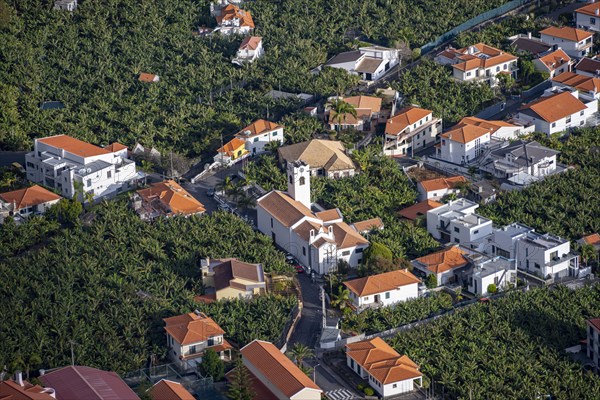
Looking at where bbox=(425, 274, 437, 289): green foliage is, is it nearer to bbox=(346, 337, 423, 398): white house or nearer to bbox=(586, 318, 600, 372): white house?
bbox=(346, 337, 423, 398): white house

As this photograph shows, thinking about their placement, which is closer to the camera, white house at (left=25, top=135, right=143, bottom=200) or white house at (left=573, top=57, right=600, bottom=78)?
white house at (left=25, top=135, right=143, bottom=200)

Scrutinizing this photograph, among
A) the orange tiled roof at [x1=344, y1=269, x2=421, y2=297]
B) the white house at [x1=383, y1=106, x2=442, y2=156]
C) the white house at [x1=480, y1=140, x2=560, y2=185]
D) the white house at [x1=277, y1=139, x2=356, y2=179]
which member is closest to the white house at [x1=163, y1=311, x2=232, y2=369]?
the orange tiled roof at [x1=344, y1=269, x2=421, y2=297]

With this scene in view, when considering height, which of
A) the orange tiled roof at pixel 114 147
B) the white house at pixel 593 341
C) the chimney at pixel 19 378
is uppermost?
the chimney at pixel 19 378

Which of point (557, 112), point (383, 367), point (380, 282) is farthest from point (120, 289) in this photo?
point (557, 112)

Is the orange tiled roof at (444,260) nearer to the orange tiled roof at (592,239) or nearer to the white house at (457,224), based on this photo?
the white house at (457,224)

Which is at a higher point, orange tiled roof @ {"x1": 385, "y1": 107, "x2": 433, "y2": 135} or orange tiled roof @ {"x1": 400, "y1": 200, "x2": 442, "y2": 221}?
orange tiled roof @ {"x1": 385, "y1": 107, "x2": 433, "y2": 135}

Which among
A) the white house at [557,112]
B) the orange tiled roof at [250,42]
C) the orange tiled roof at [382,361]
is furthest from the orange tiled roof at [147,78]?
the orange tiled roof at [382,361]

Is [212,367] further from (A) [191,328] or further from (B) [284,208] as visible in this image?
(B) [284,208]
